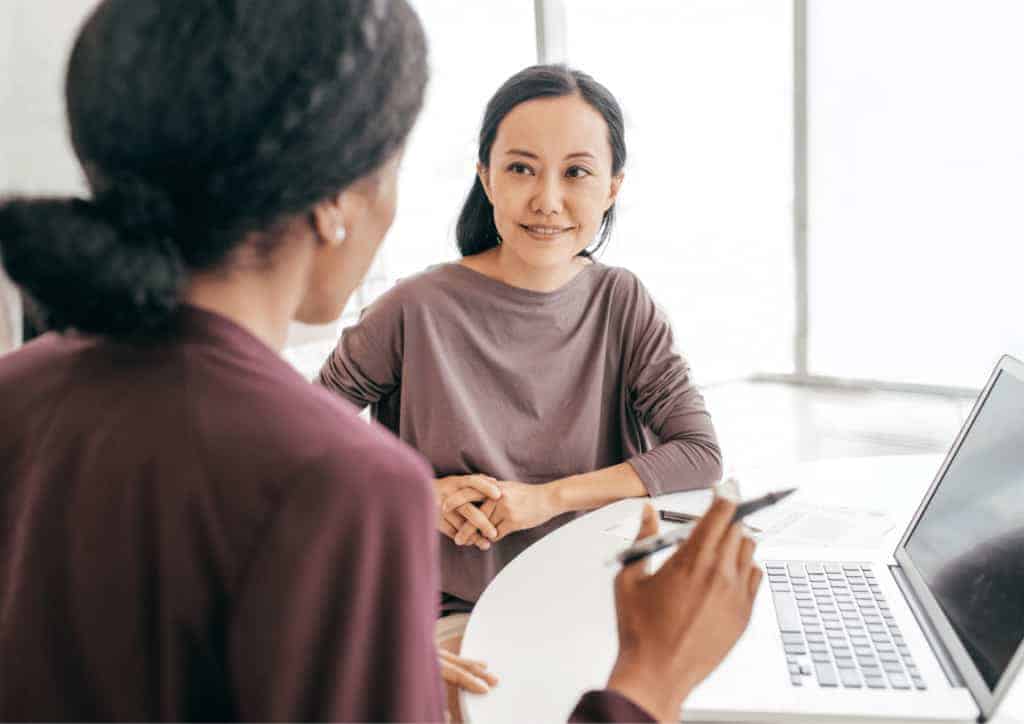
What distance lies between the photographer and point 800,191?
438cm

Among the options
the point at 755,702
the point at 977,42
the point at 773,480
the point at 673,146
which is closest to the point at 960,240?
the point at 977,42

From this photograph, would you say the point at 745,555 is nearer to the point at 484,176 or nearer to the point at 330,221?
the point at 330,221

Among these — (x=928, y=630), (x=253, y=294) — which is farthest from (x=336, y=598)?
(x=928, y=630)

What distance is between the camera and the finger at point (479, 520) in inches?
58.9

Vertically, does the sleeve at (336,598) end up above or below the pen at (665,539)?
above

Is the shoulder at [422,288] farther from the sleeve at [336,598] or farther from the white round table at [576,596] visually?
the sleeve at [336,598]

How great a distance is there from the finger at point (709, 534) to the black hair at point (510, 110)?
109 cm

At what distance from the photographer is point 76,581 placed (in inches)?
21.3

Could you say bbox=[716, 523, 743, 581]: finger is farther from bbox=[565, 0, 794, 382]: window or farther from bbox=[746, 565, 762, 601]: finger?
bbox=[565, 0, 794, 382]: window

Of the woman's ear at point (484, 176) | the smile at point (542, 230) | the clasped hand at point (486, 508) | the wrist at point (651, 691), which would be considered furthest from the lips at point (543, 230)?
the wrist at point (651, 691)

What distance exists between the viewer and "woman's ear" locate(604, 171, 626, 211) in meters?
1.78

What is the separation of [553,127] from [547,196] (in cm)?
12

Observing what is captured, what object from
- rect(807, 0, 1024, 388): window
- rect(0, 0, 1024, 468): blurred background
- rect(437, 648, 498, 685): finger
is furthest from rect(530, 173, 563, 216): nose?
rect(807, 0, 1024, 388): window

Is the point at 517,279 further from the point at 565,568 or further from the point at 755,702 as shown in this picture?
the point at 755,702
